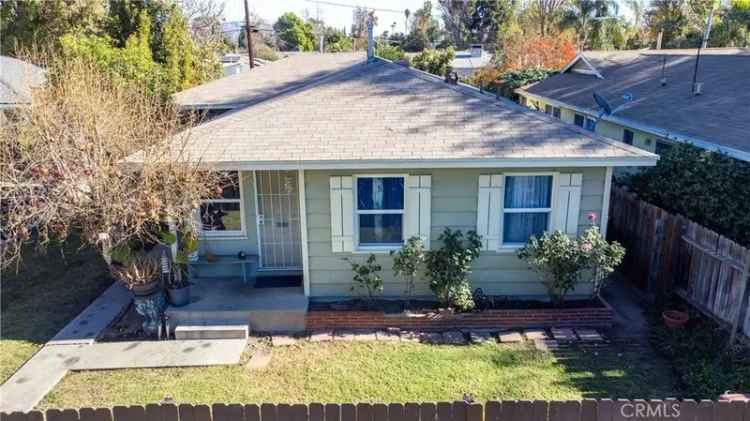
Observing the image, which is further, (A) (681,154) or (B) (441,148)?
(A) (681,154)

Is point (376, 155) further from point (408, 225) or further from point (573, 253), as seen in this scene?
point (573, 253)

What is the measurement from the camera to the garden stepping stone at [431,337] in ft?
25.5

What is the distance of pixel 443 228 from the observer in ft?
27.4

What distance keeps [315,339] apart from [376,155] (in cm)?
287

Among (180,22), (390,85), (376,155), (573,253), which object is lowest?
(573,253)

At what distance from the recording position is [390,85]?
409 inches

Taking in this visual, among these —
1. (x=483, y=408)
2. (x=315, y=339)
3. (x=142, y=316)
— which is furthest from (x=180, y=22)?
(x=483, y=408)

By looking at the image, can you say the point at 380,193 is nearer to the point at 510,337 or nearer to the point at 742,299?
the point at 510,337

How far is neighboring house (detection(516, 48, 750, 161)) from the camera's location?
11.1m

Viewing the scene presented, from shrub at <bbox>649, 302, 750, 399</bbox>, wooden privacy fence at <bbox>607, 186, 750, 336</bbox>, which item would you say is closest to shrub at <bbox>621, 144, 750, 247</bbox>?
wooden privacy fence at <bbox>607, 186, 750, 336</bbox>

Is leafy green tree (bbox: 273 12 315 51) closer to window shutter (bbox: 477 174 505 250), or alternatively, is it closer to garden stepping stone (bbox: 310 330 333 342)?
window shutter (bbox: 477 174 505 250)

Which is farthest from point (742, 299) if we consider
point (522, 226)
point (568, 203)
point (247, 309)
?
point (247, 309)

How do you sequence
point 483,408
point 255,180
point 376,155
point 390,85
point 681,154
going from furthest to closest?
point 390,85
point 681,154
point 255,180
point 376,155
point 483,408

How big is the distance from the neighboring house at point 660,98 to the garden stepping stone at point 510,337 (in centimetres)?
474
